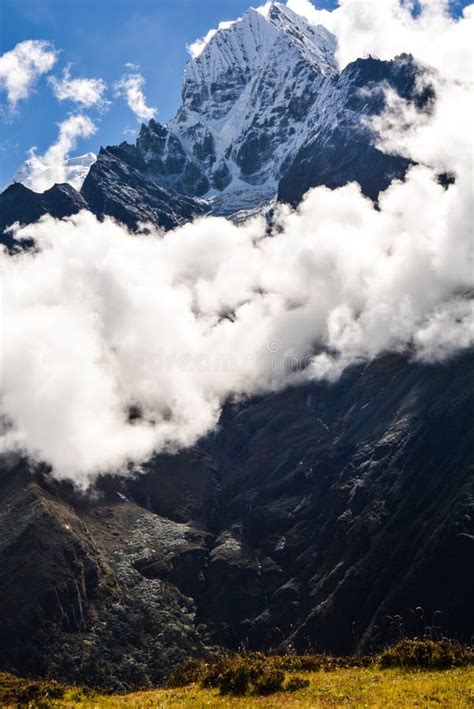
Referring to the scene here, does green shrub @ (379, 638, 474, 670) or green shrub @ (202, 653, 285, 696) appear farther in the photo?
green shrub @ (379, 638, 474, 670)

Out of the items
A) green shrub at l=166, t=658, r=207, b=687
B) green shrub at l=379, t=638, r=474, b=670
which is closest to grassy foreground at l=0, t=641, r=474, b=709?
green shrub at l=379, t=638, r=474, b=670

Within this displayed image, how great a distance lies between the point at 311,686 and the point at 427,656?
884 cm

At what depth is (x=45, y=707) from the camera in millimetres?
43562

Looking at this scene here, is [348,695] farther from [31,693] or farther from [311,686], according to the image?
[31,693]

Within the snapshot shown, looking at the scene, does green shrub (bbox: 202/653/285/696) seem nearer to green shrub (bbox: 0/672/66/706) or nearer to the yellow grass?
the yellow grass

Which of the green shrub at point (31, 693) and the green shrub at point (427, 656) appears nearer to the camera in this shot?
the green shrub at point (31, 693)

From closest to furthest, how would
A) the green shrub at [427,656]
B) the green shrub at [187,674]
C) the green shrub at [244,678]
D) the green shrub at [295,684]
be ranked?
1. the green shrub at [295,684]
2. the green shrub at [244,678]
3. the green shrub at [427,656]
4. the green shrub at [187,674]

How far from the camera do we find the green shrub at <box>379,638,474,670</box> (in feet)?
157

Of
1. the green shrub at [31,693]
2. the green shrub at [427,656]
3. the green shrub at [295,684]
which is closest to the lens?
the green shrub at [31,693]

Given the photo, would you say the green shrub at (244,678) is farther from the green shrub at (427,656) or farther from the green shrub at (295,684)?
the green shrub at (427,656)

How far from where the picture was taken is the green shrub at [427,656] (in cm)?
4778

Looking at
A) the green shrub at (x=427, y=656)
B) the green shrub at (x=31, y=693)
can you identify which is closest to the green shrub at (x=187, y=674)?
the green shrub at (x=31, y=693)

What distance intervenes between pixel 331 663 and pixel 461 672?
39.4 feet

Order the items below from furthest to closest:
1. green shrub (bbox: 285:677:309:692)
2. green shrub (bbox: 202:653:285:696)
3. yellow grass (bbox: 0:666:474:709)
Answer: green shrub (bbox: 202:653:285:696), green shrub (bbox: 285:677:309:692), yellow grass (bbox: 0:666:474:709)
